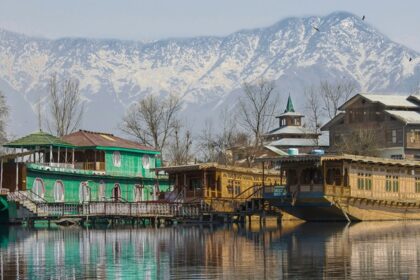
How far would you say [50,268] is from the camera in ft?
109

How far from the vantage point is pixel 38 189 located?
227 feet

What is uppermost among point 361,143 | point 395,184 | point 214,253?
point 361,143

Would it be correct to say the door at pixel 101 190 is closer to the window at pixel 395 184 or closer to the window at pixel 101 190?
the window at pixel 101 190

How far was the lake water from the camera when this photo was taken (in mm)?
31331

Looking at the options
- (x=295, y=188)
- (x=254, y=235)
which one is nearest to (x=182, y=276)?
(x=254, y=235)

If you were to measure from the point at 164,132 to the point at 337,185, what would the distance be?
1565 inches

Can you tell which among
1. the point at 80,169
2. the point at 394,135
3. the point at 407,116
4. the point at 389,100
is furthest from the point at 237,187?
the point at 389,100

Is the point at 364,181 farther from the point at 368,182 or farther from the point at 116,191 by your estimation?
the point at 116,191

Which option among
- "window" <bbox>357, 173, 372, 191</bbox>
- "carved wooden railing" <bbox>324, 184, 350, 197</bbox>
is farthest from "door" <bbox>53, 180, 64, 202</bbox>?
"window" <bbox>357, 173, 372, 191</bbox>

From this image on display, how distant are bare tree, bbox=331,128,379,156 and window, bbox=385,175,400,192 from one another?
78.5ft

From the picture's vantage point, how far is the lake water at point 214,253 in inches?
1234

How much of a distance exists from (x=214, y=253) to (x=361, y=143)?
5883cm

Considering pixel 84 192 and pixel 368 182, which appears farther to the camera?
pixel 84 192

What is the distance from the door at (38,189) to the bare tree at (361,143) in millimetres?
34772
